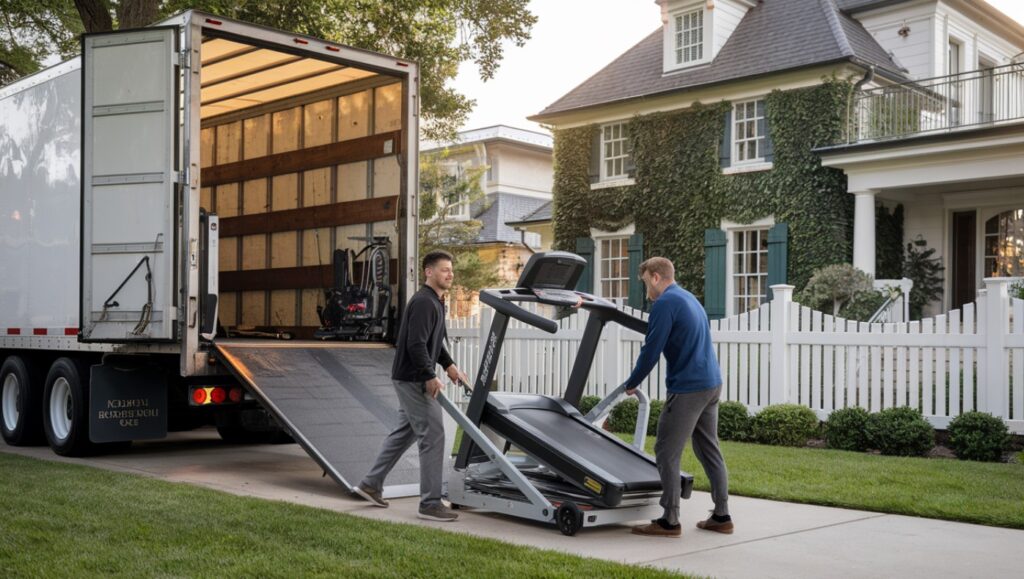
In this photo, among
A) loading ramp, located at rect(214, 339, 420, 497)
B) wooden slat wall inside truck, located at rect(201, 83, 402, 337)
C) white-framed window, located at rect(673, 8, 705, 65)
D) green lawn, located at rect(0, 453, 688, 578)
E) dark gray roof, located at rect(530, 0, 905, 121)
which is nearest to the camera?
green lawn, located at rect(0, 453, 688, 578)

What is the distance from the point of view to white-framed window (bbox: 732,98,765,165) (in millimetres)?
20828

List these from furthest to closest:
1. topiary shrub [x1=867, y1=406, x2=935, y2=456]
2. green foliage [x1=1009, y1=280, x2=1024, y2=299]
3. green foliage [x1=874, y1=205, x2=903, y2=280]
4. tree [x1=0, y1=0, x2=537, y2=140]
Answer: green foliage [x1=874, y1=205, x2=903, y2=280] < tree [x1=0, y1=0, x2=537, y2=140] < green foliage [x1=1009, y1=280, x2=1024, y2=299] < topiary shrub [x1=867, y1=406, x2=935, y2=456]

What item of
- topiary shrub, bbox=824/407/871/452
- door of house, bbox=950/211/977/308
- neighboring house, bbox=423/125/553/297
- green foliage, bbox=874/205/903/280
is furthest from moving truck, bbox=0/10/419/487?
neighboring house, bbox=423/125/553/297

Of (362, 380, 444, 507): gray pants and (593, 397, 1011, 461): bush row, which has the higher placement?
(362, 380, 444, 507): gray pants

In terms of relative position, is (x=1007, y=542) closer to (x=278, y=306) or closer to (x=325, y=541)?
(x=325, y=541)

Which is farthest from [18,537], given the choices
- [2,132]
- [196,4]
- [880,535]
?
[196,4]

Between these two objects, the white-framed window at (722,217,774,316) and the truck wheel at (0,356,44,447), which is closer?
the truck wheel at (0,356,44,447)

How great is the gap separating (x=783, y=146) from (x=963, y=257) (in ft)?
12.5

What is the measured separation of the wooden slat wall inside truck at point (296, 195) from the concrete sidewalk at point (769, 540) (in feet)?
12.5

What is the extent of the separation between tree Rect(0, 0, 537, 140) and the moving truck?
3874 mm

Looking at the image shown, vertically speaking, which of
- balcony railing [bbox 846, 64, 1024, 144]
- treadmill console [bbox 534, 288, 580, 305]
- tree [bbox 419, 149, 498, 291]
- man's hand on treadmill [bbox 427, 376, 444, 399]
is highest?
balcony railing [bbox 846, 64, 1024, 144]

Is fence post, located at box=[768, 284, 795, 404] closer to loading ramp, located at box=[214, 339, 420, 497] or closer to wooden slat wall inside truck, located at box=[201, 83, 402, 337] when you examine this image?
wooden slat wall inside truck, located at box=[201, 83, 402, 337]

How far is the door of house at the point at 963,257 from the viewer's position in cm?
1945

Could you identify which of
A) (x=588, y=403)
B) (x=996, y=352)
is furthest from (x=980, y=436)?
(x=588, y=403)
